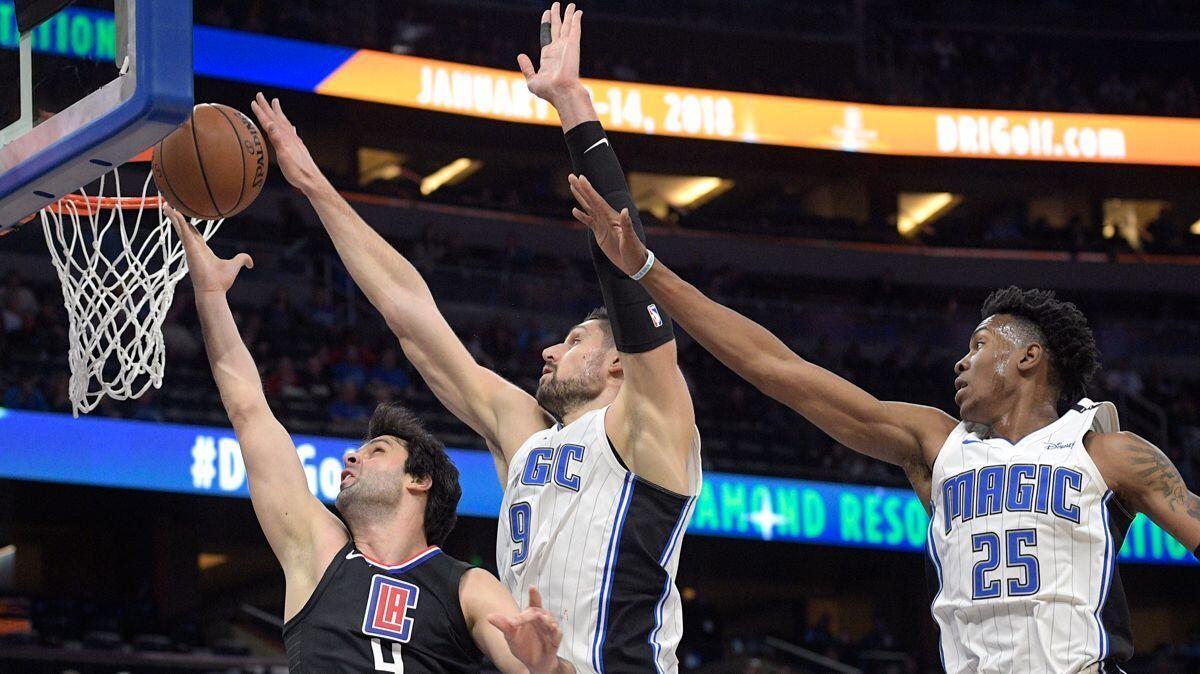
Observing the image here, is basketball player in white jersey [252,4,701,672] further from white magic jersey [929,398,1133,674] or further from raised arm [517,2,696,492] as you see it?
white magic jersey [929,398,1133,674]

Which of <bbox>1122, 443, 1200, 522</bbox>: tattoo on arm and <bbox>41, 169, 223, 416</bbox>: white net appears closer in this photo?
<bbox>1122, 443, 1200, 522</bbox>: tattoo on arm

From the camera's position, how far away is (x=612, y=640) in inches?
144

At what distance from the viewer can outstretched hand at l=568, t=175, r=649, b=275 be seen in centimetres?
357

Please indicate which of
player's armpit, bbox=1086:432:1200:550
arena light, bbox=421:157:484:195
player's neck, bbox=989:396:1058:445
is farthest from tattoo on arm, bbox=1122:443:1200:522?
arena light, bbox=421:157:484:195

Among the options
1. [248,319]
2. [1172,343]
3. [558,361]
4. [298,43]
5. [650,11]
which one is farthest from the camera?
[650,11]

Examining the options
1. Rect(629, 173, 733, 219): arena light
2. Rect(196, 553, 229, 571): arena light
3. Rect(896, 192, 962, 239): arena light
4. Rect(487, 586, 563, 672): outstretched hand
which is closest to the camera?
Rect(487, 586, 563, 672): outstretched hand

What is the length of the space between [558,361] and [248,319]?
404 inches

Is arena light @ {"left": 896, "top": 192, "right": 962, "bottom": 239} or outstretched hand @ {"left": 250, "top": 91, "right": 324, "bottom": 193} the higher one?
arena light @ {"left": 896, "top": 192, "right": 962, "bottom": 239}

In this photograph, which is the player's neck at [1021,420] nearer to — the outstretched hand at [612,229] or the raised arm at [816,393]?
the raised arm at [816,393]

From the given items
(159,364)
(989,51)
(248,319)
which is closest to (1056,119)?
(989,51)

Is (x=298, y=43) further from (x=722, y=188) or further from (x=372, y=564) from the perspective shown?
(x=372, y=564)

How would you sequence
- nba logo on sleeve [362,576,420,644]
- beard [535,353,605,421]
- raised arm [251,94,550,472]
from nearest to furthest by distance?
nba logo on sleeve [362,576,420,644] → beard [535,353,605,421] → raised arm [251,94,550,472]

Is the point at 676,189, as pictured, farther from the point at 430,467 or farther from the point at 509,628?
the point at 509,628

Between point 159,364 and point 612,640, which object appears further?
point 159,364
